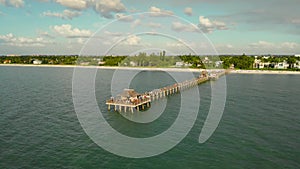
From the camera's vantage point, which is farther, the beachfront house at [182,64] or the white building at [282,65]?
the white building at [282,65]

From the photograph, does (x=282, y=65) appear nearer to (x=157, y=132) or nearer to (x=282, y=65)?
(x=282, y=65)

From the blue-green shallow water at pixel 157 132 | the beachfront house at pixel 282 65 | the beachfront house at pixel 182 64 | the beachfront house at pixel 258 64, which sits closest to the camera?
the blue-green shallow water at pixel 157 132

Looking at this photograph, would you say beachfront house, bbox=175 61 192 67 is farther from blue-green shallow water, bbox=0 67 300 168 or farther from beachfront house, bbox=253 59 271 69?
blue-green shallow water, bbox=0 67 300 168

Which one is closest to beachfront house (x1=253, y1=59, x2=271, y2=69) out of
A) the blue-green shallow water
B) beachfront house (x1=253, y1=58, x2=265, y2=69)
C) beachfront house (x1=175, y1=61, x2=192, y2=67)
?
beachfront house (x1=253, y1=58, x2=265, y2=69)

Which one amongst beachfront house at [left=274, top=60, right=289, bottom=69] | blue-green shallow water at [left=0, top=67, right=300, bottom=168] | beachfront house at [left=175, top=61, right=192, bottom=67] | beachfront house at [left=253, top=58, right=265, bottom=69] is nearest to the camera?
blue-green shallow water at [left=0, top=67, right=300, bottom=168]

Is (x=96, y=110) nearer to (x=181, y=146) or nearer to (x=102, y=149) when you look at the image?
(x=102, y=149)

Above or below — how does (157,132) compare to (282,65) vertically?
below

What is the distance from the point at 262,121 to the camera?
27.2 meters

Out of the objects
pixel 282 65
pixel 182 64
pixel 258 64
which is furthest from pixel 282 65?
pixel 182 64

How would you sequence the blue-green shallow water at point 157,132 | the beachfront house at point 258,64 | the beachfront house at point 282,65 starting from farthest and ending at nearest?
the beachfront house at point 258,64 < the beachfront house at point 282,65 < the blue-green shallow water at point 157,132

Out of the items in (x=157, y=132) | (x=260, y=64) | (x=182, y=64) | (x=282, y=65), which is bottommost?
(x=157, y=132)

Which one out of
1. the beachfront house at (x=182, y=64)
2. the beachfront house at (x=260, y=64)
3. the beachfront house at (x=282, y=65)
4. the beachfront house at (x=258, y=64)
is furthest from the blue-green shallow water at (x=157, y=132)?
the beachfront house at (x=260, y=64)

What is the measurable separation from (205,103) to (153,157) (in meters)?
20.0

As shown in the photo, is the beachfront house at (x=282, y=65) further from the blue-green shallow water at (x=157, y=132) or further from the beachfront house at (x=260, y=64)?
the blue-green shallow water at (x=157, y=132)
